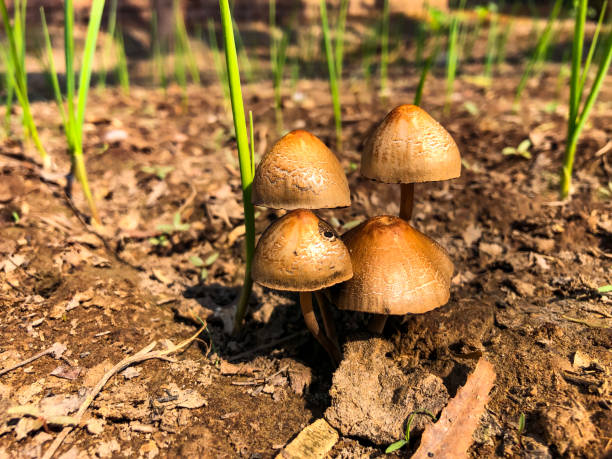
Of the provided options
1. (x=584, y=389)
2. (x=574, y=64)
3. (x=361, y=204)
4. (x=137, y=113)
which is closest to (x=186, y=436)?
(x=584, y=389)

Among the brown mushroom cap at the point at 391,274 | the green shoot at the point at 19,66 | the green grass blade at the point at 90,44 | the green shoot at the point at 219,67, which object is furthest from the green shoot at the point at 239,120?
the green shoot at the point at 219,67

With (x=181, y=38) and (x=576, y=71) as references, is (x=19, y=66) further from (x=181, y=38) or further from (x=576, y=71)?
(x=576, y=71)

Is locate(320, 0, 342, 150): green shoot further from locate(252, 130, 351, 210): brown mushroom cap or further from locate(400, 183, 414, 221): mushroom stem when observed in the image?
locate(252, 130, 351, 210): brown mushroom cap

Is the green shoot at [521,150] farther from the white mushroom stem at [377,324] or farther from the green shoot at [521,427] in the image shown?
the green shoot at [521,427]

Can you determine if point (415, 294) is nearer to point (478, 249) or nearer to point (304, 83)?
→ point (478, 249)

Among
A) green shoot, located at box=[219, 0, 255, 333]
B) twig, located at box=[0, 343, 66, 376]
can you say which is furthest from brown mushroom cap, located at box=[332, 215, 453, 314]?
twig, located at box=[0, 343, 66, 376]

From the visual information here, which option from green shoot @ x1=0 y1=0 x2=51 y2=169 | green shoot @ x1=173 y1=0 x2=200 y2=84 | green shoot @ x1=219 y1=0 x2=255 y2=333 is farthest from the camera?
green shoot @ x1=173 y1=0 x2=200 y2=84
